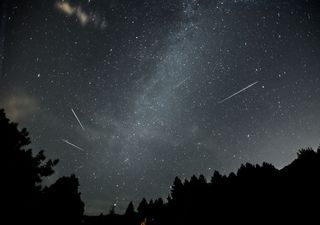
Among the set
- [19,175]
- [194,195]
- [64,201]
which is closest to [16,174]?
[19,175]

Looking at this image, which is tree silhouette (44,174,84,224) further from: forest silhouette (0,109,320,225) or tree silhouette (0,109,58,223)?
tree silhouette (0,109,58,223)

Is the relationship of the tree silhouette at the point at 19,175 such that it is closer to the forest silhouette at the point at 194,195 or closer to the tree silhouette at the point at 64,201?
the forest silhouette at the point at 194,195

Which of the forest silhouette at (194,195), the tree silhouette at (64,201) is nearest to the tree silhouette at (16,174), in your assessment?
the forest silhouette at (194,195)

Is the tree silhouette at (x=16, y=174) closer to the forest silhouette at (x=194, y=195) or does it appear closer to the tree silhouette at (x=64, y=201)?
the forest silhouette at (x=194, y=195)

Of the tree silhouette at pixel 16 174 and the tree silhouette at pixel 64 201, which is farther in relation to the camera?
the tree silhouette at pixel 64 201

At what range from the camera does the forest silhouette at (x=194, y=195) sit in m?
7.09

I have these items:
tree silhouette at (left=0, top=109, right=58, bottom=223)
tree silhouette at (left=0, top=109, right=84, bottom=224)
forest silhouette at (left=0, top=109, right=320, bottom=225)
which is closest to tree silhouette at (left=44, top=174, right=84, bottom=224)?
forest silhouette at (left=0, top=109, right=320, bottom=225)

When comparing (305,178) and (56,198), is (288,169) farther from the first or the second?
(56,198)

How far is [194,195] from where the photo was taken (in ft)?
99.9

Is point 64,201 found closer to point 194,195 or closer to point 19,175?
point 19,175

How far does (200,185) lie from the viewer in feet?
103

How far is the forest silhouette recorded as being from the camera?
7093 millimetres

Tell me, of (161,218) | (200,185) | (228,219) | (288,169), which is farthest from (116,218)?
(288,169)

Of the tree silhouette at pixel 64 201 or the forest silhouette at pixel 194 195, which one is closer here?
the forest silhouette at pixel 194 195
